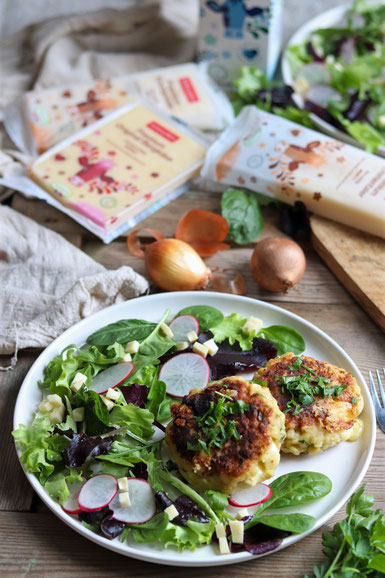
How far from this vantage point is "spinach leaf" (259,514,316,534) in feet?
5.63

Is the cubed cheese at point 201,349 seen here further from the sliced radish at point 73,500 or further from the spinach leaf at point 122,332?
the sliced radish at point 73,500

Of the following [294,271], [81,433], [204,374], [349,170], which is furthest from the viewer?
[349,170]

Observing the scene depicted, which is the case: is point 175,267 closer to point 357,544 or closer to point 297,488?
point 297,488

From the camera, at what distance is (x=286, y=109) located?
3240 millimetres

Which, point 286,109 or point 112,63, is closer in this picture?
point 286,109

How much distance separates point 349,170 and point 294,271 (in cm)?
54

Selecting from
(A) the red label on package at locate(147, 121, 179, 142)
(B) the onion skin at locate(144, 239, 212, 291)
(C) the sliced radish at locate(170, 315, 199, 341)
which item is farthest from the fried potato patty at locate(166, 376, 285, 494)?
(A) the red label on package at locate(147, 121, 179, 142)

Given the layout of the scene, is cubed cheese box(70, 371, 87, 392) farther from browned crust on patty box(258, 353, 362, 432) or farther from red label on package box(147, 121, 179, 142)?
red label on package box(147, 121, 179, 142)

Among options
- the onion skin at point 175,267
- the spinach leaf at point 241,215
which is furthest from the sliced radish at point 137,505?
the spinach leaf at point 241,215

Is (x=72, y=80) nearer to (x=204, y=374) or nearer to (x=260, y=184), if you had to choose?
(x=260, y=184)

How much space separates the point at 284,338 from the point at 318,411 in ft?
1.33

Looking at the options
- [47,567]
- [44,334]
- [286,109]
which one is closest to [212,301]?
[44,334]

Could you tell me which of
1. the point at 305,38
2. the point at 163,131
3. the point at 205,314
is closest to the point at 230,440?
the point at 205,314

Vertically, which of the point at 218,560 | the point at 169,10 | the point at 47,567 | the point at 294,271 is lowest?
the point at 47,567
